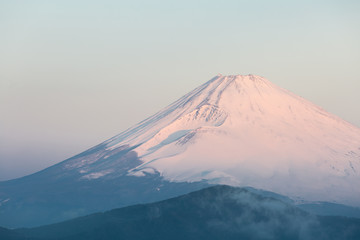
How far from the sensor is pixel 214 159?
11512 centimetres

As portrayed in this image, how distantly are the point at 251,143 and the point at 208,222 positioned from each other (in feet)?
55.5

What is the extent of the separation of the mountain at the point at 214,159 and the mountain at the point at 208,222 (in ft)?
6.48

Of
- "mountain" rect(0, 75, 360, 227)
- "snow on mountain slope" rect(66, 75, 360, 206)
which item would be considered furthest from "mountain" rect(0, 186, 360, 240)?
"snow on mountain slope" rect(66, 75, 360, 206)

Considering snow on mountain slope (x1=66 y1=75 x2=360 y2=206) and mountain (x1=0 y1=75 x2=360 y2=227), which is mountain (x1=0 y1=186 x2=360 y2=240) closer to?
mountain (x1=0 y1=75 x2=360 y2=227)

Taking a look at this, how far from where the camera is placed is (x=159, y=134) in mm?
120875

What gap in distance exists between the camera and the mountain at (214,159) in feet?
365

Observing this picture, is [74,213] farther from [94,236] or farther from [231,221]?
[231,221]

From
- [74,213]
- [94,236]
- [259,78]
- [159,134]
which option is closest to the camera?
[94,236]

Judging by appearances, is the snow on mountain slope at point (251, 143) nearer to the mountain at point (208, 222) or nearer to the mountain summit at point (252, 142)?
the mountain summit at point (252, 142)

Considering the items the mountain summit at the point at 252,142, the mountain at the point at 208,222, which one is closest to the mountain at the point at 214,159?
the mountain summit at the point at 252,142

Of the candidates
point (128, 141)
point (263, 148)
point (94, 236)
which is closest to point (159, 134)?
point (128, 141)

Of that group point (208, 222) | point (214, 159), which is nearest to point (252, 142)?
point (214, 159)

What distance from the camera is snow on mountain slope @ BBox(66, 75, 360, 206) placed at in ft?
365

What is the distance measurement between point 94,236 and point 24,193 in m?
24.9
